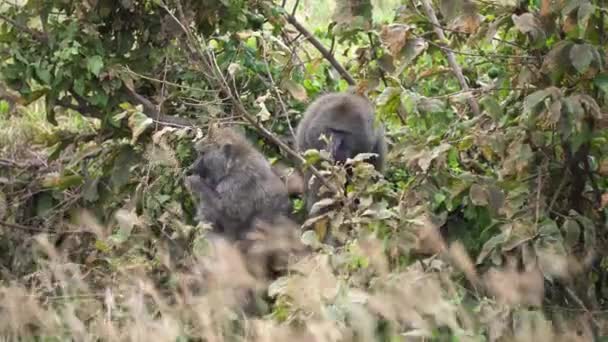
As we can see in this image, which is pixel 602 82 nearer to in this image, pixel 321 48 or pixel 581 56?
pixel 581 56

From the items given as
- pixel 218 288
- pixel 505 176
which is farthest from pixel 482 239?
pixel 218 288

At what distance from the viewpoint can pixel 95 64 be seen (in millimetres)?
6328

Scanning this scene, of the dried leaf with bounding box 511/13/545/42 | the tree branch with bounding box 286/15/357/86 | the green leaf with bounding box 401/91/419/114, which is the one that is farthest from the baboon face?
the dried leaf with bounding box 511/13/545/42

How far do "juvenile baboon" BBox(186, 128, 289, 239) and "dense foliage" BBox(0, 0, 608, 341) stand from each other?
0.24 meters

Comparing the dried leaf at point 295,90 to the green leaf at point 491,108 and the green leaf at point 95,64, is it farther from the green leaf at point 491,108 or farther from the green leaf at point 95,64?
the green leaf at point 491,108

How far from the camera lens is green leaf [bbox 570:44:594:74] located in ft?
15.2

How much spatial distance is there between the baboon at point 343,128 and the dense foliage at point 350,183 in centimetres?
21

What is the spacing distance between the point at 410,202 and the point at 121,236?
1.51 m

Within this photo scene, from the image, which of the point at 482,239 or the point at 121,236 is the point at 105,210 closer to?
the point at 121,236

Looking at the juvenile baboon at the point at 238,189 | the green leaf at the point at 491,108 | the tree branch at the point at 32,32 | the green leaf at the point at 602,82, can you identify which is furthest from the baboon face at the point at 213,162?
the green leaf at the point at 602,82

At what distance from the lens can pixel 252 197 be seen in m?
6.77

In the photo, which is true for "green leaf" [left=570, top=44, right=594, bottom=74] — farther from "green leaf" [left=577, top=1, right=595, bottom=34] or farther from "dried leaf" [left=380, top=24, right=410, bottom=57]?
"dried leaf" [left=380, top=24, right=410, bottom=57]

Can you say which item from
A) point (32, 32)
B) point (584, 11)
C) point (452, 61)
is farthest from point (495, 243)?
point (32, 32)

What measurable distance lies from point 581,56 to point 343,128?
2.74 meters
